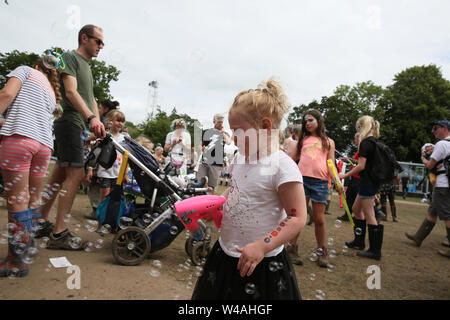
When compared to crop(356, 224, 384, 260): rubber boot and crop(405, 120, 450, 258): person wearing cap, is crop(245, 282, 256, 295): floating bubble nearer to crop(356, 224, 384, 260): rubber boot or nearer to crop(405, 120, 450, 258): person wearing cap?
crop(356, 224, 384, 260): rubber boot

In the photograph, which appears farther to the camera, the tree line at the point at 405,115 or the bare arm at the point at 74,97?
the tree line at the point at 405,115

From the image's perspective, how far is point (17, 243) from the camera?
2316 mm

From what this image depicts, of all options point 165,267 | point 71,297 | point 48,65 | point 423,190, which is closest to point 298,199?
point 71,297

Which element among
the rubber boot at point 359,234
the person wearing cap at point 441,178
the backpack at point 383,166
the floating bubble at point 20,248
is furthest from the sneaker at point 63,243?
the person wearing cap at point 441,178

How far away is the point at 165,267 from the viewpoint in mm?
2971

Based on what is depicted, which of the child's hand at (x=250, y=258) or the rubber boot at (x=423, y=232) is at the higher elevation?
the child's hand at (x=250, y=258)

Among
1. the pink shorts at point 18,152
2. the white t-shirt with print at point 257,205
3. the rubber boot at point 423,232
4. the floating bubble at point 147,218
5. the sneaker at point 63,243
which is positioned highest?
the pink shorts at point 18,152

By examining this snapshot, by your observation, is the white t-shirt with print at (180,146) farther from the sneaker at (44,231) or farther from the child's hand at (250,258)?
the child's hand at (250,258)

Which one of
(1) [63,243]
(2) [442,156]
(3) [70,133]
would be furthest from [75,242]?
(2) [442,156]

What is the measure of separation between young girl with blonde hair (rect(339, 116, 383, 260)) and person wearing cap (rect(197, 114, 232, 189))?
2.08m

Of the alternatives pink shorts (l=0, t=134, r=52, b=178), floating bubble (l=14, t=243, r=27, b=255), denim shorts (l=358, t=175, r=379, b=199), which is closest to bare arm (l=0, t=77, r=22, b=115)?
pink shorts (l=0, t=134, r=52, b=178)

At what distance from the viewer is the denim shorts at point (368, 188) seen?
3990 millimetres

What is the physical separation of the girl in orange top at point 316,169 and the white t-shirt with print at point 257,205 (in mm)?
2132

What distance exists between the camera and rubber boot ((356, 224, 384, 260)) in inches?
153
